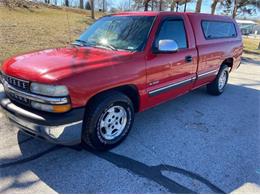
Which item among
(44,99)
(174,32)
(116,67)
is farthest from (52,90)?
(174,32)

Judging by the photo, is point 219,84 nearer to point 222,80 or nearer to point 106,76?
point 222,80

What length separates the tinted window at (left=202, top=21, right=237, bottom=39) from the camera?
5.29m

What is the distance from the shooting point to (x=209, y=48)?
5.21 meters

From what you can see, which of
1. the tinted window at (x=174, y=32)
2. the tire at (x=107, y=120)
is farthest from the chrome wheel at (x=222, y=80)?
the tire at (x=107, y=120)

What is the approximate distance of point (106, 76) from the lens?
3121 mm

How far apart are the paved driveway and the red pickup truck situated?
1.16 ft

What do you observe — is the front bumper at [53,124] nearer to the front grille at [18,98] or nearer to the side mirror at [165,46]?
the front grille at [18,98]

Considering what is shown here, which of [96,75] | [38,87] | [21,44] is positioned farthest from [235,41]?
[21,44]

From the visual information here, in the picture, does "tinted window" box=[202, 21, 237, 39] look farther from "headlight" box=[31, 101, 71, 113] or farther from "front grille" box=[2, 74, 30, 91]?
"front grille" box=[2, 74, 30, 91]

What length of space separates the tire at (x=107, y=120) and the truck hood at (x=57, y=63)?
0.44 meters

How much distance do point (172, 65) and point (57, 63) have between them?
6.27 feet

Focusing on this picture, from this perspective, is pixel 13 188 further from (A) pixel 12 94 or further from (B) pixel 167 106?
(B) pixel 167 106

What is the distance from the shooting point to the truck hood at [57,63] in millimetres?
2842

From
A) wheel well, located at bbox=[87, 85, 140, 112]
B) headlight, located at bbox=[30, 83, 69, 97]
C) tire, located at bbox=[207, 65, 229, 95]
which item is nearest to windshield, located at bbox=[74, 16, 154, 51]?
wheel well, located at bbox=[87, 85, 140, 112]
